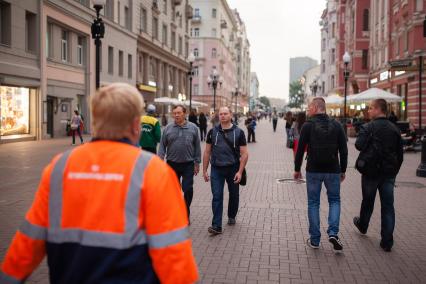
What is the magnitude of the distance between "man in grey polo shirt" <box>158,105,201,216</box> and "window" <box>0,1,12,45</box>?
18.2m

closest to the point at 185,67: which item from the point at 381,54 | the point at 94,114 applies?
the point at 381,54

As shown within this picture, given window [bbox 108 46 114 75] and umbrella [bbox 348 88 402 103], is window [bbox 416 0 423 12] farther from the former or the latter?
window [bbox 108 46 114 75]

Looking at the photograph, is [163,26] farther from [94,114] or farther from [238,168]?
[94,114]

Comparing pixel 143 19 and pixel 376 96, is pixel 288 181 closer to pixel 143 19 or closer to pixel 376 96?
pixel 376 96

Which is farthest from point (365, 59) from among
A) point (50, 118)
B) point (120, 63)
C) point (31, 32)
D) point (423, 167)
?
point (423, 167)

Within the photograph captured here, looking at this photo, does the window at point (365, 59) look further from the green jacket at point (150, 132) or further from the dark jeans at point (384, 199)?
the dark jeans at point (384, 199)

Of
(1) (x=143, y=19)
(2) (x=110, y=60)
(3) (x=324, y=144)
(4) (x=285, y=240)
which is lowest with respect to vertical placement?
(4) (x=285, y=240)

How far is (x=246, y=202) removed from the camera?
31.3 feet

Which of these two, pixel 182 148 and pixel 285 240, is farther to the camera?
pixel 182 148

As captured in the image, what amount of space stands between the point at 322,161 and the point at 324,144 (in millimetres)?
214

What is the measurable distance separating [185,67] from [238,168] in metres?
54.3

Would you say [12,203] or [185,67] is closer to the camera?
[12,203]

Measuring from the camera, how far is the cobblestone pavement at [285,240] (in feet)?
17.3

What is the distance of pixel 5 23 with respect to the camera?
2275cm
